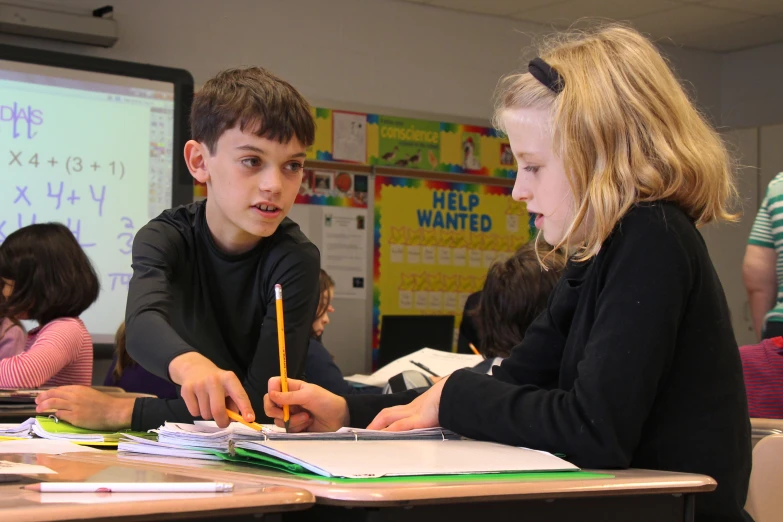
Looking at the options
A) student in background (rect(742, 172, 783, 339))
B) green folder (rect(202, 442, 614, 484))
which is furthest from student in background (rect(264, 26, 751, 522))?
student in background (rect(742, 172, 783, 339))

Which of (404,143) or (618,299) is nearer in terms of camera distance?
(618,299)

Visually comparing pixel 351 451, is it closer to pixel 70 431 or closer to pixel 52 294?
pixel 70 431

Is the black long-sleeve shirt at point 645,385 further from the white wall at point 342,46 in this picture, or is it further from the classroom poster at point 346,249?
the classroom poster at point 346,249

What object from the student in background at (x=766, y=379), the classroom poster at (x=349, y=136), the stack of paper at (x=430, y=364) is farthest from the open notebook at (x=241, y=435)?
the classroom poster at (x=349, y=136)

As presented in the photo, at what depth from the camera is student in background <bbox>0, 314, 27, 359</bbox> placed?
9.56 ft

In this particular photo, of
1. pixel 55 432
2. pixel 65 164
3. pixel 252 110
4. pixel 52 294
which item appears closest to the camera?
A: pixel 55 432

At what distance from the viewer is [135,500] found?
70 cm

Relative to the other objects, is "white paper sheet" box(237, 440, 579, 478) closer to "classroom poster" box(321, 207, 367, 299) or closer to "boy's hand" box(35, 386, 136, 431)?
"boy's hand" box(35, 386, 136, 431)

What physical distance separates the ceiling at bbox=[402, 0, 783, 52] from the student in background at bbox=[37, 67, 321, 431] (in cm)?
369

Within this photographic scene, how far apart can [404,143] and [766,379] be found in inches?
136

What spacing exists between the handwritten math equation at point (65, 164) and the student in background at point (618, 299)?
3160 millimetres

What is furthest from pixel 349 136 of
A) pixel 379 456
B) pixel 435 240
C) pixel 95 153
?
pixel 379 456

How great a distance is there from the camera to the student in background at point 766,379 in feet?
6.43

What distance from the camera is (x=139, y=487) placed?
0.74 m
